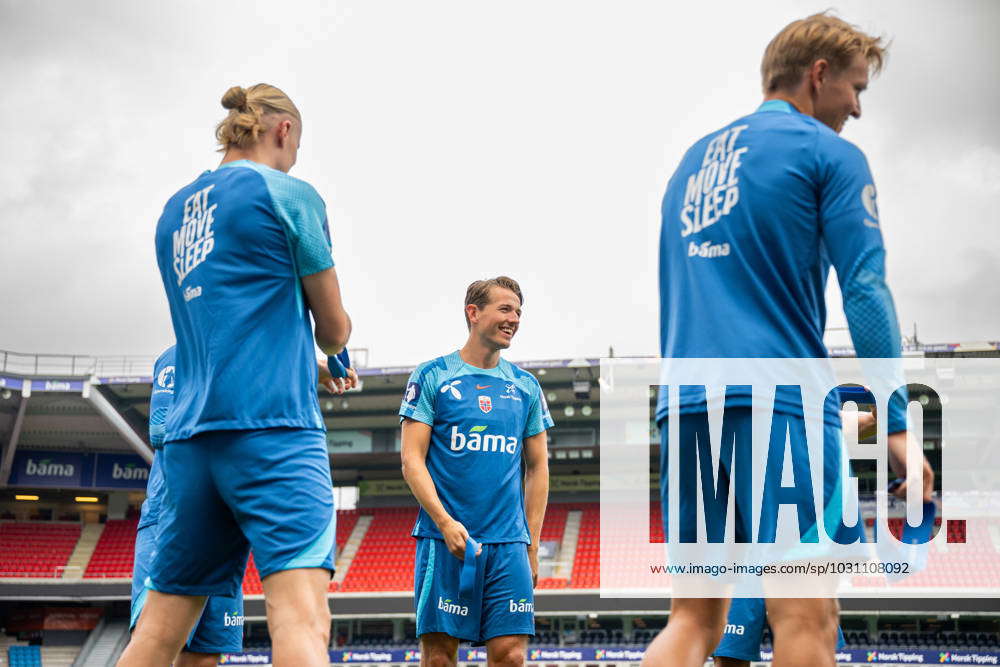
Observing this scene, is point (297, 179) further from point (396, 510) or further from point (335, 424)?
point (396, 510)

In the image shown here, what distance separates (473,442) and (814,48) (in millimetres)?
3507

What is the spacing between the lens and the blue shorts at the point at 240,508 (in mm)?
2947

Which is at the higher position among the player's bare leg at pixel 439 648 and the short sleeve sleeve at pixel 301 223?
the short sleeve sleeve at pixel 301 223

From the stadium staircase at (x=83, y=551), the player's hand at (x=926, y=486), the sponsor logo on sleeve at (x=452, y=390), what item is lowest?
the stadium staircase at (x=83, y=551)

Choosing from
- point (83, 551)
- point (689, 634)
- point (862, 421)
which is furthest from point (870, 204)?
point (83, 551)

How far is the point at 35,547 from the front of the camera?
102ft

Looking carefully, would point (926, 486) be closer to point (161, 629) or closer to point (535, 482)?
point (161, 629)

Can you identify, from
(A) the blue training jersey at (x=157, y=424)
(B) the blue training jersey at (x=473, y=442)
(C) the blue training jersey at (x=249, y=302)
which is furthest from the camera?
(A) the blue training jersey at (x=157, y=424)

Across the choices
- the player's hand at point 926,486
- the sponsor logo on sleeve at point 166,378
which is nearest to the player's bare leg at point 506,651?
the sponsor logo on sleeve at point 166,378

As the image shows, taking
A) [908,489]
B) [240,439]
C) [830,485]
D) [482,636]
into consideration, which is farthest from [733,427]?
[482,636]

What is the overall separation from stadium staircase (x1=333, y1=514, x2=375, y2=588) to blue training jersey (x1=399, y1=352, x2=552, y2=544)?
74.3 feet

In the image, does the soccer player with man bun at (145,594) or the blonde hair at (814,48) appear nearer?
the blonde hair at (814,48)

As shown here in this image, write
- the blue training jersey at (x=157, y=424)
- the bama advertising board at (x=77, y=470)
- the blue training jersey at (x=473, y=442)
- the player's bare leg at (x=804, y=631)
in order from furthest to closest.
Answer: the bama advertising board at (x=77, y=470) < the blue training jersey at (x=157, y=424) < the blue training jersey at (x=473, y=442) < the player's bare leg at (x=804, y=631)

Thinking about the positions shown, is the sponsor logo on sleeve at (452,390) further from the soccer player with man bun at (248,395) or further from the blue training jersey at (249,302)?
the blue training jersey at (249,302)
